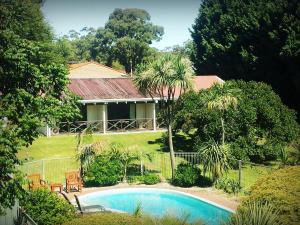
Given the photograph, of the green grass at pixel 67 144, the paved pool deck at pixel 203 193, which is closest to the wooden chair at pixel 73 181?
the paved pool deck at pixel 203 193

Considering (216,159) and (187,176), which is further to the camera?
(187,176)

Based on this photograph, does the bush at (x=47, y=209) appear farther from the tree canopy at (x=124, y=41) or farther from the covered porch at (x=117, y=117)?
the tree canopy at (x=124, y=41)

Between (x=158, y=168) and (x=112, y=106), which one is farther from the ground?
(x=112, y=106)

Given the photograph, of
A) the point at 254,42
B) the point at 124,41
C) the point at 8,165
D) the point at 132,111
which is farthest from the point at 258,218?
the point at 124,41

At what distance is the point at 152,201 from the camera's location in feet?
60.0

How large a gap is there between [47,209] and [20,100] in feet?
14.7

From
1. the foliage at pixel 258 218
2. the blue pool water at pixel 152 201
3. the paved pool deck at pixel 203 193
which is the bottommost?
the blue pool water at pixel 152 201

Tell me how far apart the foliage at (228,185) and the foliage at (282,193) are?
530cm

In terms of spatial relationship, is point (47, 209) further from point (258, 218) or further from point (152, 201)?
point (152, 201)

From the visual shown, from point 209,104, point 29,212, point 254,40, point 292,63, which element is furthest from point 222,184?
point 254,40

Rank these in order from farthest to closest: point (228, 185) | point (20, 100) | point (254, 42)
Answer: point (254, 42)
point (228, 185)
point (20, 100)

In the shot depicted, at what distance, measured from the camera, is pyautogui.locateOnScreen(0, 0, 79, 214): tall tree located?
8.40 metres

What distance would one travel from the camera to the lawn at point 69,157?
20.9m

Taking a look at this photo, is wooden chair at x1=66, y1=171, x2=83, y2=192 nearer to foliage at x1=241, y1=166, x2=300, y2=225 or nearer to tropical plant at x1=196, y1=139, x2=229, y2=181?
tropical plant at x1=196, y1=139, x2=229, y2=181
